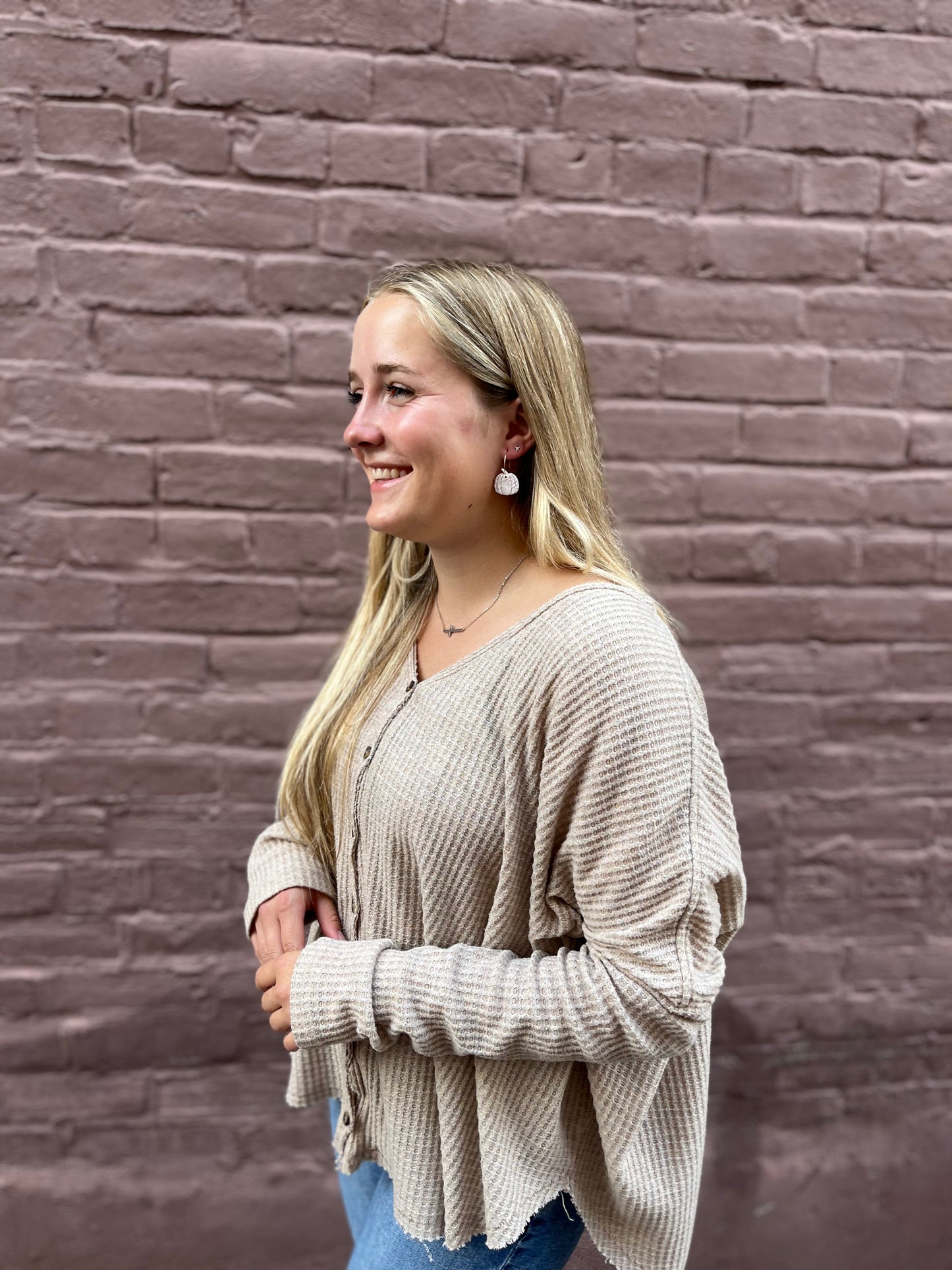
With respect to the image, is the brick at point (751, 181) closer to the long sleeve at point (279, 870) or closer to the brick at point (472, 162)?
the brick at point (472, 162)

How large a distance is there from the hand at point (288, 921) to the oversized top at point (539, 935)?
0.05 metres

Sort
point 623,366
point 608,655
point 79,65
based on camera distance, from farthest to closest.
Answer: point 623,366 → point 79,65 → point 608,655

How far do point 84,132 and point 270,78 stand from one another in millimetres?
362

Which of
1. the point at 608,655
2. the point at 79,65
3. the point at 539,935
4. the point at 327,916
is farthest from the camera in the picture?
the point at 79,65

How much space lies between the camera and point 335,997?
1.24 metres

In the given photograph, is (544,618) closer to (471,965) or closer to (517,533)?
Result: (517,533)

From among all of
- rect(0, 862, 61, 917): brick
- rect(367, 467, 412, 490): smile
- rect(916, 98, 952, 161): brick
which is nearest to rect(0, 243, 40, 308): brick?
rect(367, 467, 412, 490): smile

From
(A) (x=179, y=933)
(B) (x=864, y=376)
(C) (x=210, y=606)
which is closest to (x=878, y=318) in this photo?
(B) (x=864, y=376)

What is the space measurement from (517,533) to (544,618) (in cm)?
22

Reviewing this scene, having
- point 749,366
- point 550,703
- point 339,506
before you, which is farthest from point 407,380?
point 749,366

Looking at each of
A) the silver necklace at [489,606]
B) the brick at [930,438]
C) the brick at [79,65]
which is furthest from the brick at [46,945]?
the brick at [930,438]

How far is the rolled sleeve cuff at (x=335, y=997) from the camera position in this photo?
1.23 metres

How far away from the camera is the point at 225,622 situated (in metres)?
2.11

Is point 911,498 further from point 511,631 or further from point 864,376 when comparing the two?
point 511,631
